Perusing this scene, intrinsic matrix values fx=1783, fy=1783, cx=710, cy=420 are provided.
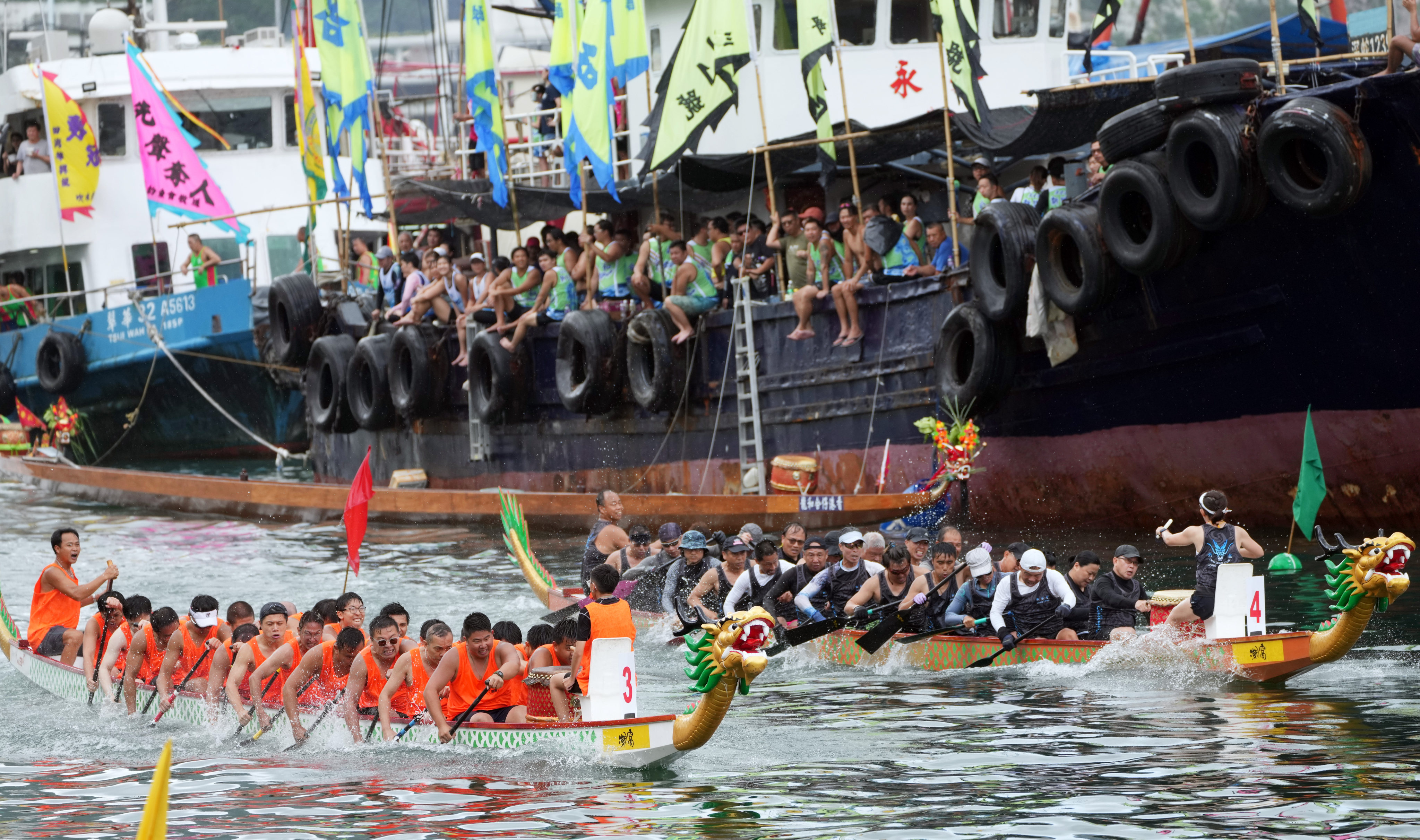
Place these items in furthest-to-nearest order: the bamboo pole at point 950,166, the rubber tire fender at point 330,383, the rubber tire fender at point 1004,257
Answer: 1. the rubber tire fender at point 330,383
2. the bamboo pole at point 950,166
3. the rubber tire fender at point 1004,257

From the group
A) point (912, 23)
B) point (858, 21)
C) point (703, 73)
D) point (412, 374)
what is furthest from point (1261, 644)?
point (412, 374)

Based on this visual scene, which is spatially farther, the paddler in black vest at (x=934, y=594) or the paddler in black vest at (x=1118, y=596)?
the paddler in black vest at (x=934, y=594)

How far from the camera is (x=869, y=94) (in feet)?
77.8

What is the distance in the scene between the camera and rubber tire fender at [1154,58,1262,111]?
1603 centimetres

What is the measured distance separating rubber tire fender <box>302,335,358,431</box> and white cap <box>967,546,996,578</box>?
15543 mm

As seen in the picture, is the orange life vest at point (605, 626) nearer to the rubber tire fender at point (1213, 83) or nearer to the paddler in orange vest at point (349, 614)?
the paddler in orange vest at point (349, 614)

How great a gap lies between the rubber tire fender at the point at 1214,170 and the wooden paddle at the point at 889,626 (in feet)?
14.4

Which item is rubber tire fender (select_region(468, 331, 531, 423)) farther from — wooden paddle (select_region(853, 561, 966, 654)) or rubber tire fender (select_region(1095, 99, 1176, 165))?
wooden paddle (select_region(853, 561, 966, 654))

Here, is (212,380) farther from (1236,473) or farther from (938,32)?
(1236,473)

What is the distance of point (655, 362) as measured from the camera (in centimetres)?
2205

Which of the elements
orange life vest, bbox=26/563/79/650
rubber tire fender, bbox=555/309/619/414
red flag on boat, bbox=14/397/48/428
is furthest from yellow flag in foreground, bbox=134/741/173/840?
red flag on boat, bbox=14/397/48/428

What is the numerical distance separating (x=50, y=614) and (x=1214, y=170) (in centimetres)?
1126

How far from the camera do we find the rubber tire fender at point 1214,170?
632 inches

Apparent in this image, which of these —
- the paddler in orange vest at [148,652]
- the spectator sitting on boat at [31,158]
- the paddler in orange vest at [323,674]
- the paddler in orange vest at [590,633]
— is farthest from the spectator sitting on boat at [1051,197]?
the spectator sitting on boat at [31,158]
